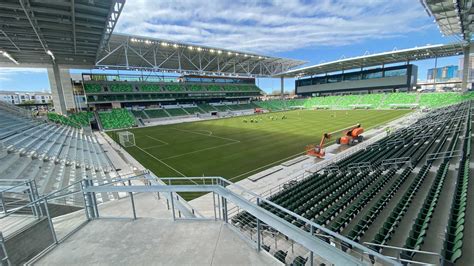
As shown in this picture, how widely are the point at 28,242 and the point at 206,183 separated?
1102cm

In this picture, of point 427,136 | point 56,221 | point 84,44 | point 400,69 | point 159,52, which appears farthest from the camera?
point 400,69

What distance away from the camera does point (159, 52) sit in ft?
159

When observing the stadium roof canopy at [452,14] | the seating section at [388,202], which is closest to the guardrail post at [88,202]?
the seating section at [388,202]

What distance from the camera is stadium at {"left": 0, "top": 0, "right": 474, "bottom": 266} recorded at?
3.53 metres

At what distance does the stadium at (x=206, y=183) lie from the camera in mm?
3525

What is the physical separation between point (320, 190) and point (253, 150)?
1197cm

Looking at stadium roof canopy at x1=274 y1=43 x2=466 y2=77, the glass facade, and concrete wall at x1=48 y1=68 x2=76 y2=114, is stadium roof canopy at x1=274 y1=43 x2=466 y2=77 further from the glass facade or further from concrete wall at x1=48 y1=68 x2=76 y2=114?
concrete wall at x1=48 y1=68 x2=76 y2=114

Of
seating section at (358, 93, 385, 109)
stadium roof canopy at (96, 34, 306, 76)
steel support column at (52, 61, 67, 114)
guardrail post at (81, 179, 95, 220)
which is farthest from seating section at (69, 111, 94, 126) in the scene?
seating section at (358, 93, 385, 109)

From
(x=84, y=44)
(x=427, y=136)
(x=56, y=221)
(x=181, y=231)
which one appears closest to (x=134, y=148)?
(x=84, y=44)

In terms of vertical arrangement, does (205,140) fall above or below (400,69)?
below

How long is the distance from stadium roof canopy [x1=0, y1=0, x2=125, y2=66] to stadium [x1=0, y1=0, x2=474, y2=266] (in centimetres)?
13

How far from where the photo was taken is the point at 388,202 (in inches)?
323

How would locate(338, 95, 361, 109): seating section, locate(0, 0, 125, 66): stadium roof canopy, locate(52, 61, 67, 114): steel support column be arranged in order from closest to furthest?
locate(0, 0, 125, 66): stadium roof canopy, locate(52, 61, 67, 114): steel support column, locate(338, 95, 361, 109): seating section

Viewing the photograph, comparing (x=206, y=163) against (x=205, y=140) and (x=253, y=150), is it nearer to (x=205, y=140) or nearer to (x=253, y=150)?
(x=253, y=150)
